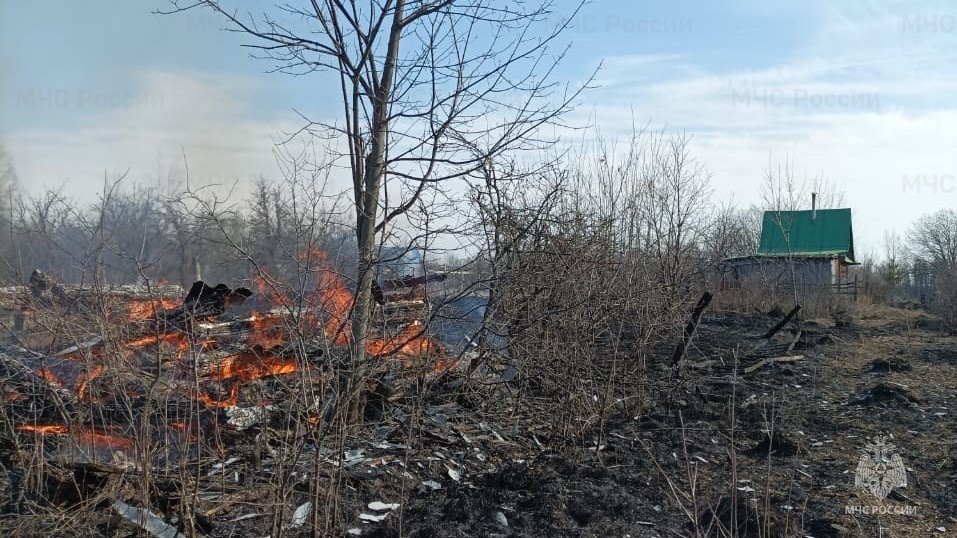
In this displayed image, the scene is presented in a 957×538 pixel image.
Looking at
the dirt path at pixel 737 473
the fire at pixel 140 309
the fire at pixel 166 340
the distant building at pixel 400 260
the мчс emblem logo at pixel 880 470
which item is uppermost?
the distant building at pixel 400 260

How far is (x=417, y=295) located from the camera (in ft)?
20.1

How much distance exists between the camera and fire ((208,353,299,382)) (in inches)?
219

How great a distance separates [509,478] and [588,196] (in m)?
7.92

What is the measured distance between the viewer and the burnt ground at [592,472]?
12.6 ft

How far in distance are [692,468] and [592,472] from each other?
2.68ft

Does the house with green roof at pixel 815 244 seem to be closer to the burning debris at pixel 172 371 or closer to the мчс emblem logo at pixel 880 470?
the мчс emblem logo at pixel 880 470

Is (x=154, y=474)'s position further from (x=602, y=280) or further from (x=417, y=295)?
(x=602, y=280)

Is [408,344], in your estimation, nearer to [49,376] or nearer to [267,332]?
[267,332]

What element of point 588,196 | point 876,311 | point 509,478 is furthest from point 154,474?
point 876,311

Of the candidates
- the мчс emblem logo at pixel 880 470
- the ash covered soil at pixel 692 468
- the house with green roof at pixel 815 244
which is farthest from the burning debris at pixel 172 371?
the house with green roof at pixel 815 244

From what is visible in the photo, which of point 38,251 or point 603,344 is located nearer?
point 38,251

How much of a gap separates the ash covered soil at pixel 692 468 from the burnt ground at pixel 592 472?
18 mm

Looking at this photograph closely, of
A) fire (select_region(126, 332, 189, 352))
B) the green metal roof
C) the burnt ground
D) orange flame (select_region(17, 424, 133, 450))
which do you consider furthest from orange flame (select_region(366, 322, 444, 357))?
the green metal roof

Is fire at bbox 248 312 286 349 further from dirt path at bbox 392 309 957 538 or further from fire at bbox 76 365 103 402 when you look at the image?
dirt path at bbox 392 309 957 538
